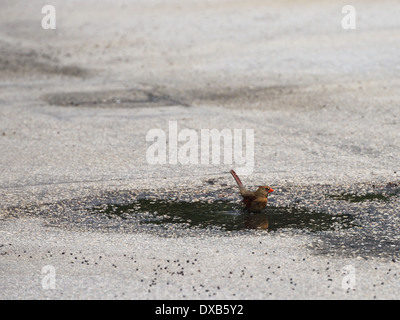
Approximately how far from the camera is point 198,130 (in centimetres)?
999

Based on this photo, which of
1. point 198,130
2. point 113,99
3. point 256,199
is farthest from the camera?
point 113,99

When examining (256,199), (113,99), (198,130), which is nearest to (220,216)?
(256,199)

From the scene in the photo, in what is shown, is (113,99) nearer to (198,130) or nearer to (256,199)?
(198,130)

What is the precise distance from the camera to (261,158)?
340 inches

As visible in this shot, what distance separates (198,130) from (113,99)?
8.49ft

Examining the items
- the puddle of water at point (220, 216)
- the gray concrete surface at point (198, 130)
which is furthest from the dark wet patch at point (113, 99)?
the puddle of water at point (220, 216)

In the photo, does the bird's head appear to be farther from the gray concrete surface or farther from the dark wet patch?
the dark wet patch

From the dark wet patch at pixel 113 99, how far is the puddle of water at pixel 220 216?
4.58 metres

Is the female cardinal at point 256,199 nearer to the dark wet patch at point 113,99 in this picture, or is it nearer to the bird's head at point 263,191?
the bird's head at point 263,191

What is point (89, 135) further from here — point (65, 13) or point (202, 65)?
point (65, 13)

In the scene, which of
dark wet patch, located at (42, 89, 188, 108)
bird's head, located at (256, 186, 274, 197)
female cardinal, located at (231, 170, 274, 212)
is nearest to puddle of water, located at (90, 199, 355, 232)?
female cardinal, located at (231, 170, 274, 212)

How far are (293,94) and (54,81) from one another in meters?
4.77
